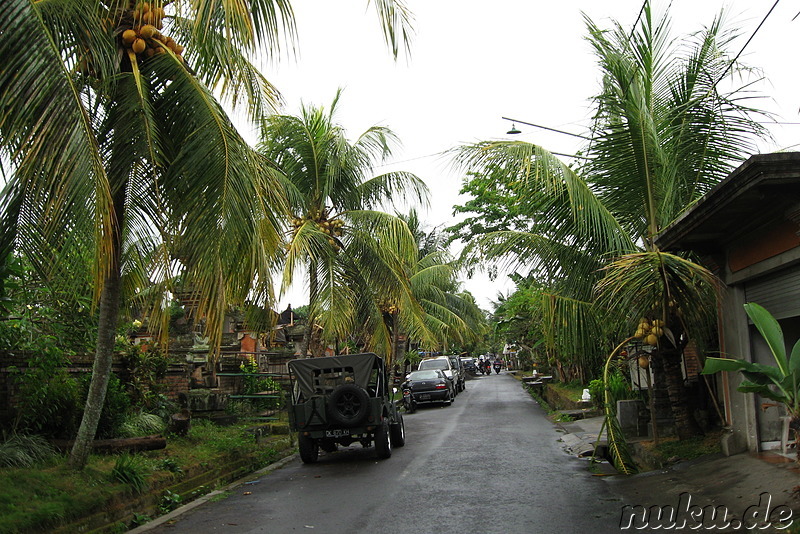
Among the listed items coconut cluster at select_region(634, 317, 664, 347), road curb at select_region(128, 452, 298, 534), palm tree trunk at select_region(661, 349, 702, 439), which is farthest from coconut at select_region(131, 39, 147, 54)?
palm tree trunk at select_region(661, 349, 702, 439)

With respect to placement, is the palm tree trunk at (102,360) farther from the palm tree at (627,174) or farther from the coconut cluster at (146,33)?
the palm tree at (627,174)

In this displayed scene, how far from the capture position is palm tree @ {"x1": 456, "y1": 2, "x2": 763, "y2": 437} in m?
9.98

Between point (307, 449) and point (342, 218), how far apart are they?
6759 mm

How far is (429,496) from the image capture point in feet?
28.8

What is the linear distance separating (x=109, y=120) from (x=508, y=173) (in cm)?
532

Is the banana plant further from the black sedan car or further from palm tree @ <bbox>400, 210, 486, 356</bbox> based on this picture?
the black sedan car

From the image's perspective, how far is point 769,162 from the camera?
7219 mm

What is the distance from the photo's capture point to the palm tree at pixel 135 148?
6.25m

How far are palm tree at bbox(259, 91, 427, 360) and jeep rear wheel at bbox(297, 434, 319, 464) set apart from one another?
348cm

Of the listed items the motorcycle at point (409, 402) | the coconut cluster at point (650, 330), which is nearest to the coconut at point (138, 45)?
the coconut cluster at point (650, 330)

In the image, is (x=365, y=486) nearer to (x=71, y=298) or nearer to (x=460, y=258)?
(x=460, y=258)

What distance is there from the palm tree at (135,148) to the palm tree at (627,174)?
355cm

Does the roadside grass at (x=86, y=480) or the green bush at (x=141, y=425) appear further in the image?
the green bush at (x=141, y=425)

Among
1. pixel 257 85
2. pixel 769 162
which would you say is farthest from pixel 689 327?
pixel 257 85
